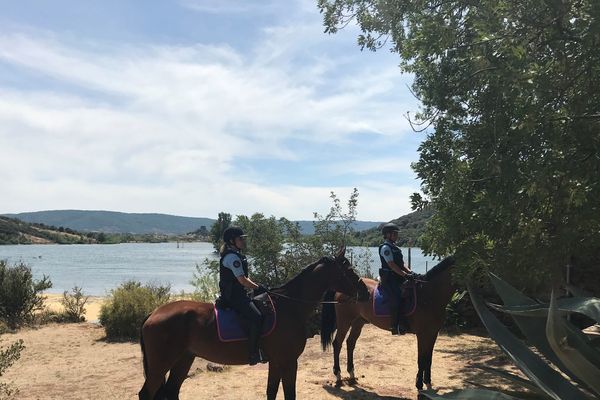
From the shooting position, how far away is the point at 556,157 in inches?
189

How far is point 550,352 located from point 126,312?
11.1 metres

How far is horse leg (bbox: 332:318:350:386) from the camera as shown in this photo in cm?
798

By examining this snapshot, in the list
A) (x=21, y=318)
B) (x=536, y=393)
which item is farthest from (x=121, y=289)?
(x=536, y=393)

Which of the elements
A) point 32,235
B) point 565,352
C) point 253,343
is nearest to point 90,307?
point 253,343

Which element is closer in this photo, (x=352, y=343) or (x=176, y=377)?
(x=176, y=377)

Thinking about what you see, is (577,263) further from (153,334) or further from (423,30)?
(153,334)

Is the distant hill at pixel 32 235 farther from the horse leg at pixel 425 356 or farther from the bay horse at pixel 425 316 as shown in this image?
the horse leg at pixel 425 356

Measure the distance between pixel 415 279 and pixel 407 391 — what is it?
175 cm

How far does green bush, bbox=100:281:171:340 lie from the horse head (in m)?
6.54

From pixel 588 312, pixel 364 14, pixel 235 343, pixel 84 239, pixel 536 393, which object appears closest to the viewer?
pixel 588 312

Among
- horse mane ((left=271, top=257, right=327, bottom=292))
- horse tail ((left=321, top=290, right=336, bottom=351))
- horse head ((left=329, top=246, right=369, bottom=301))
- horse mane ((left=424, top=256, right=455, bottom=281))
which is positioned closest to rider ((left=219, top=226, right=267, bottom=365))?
horse mane ((left=271, top=257, right=327, bottom=292))

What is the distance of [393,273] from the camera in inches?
314

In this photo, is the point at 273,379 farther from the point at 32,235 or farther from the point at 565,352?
→ the point at 32,235

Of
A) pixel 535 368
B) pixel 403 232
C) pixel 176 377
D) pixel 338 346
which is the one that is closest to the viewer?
pixel 535 368
